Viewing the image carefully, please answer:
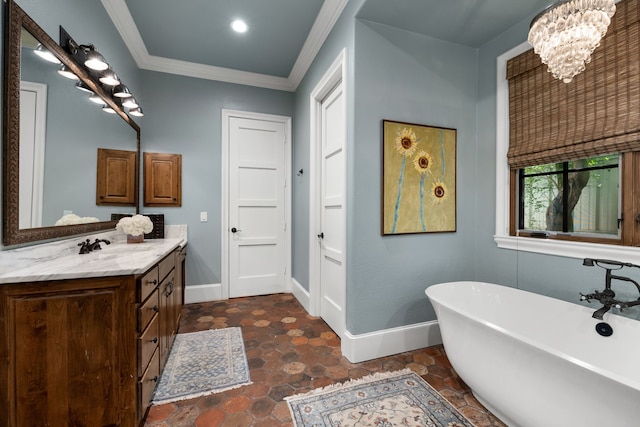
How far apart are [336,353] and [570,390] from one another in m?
1.48

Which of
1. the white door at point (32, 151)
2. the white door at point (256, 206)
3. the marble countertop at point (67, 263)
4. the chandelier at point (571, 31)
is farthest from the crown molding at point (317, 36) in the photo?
the marble countertop at point (67, 263)

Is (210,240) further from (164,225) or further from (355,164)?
(355,164)

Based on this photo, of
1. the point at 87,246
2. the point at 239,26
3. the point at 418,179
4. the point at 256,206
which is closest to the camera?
the point at 87,246

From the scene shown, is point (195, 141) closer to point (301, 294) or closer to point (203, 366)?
point (301, 294)

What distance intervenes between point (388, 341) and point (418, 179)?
1.37 metres

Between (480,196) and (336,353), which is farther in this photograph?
(480,196)

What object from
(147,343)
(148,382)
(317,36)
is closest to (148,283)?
(147,343)

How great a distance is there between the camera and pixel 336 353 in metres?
2.18

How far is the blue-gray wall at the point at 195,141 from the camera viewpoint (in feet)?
10.4

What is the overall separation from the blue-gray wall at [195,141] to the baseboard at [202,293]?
0.21ft

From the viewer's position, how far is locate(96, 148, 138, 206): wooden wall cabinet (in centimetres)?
215

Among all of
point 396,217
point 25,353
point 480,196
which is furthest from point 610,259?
point 25,353

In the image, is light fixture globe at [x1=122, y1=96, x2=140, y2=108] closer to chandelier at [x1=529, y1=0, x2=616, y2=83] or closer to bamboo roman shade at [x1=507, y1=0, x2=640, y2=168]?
chandelier at [x1=529, y1=0, x2=616, y2=83]

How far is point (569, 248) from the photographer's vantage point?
1863 mm
